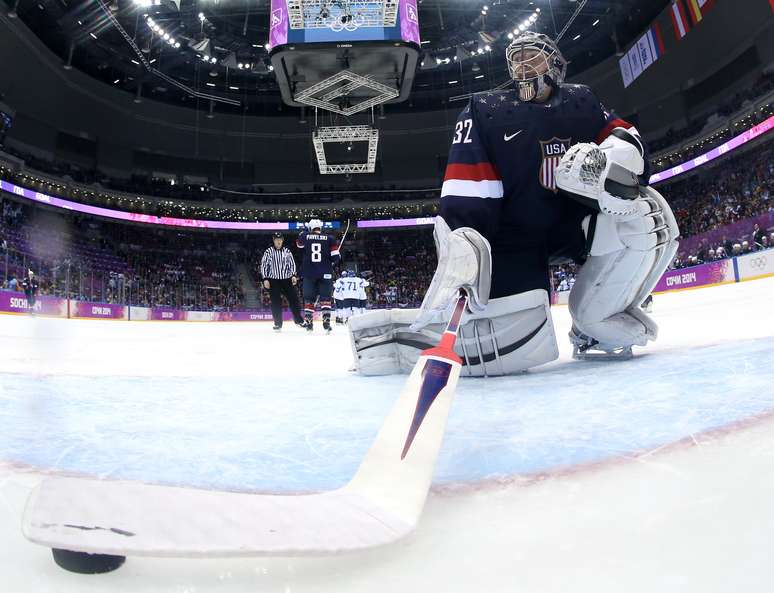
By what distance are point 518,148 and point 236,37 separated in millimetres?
17227

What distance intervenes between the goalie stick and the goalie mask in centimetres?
161

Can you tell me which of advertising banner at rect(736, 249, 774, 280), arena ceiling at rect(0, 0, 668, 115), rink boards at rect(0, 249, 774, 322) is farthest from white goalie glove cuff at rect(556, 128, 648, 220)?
arena ceiling at rect(0, 0, 668, 115)

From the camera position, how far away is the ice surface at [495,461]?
535mm

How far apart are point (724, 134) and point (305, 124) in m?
15.9

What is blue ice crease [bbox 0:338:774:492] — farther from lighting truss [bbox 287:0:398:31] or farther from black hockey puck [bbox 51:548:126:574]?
lighting truss [bbox 287:0:398:31]

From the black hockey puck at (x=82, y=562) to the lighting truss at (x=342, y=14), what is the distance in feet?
32.0

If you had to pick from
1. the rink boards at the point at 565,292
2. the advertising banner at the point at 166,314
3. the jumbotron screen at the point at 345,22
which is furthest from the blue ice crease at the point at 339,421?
the advertising banner at the point at 166,314

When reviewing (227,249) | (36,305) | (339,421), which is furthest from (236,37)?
(339,421)

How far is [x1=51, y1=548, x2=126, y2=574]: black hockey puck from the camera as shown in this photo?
1.76 ft

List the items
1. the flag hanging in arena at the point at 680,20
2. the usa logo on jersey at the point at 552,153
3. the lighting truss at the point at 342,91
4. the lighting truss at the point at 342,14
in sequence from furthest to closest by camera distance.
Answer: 1. the flag hanging in arena at the point at 680,20
2. the lighting truss at the point at 342,91
3. the lighting truss at the point at 342,14
4. the usa logo on jersey at the point at 552,153

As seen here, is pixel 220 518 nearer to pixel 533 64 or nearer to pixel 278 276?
pixel 533 64

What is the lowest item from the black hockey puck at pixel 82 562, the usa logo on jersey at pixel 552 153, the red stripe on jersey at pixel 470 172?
the black hockey puck at pixel 82 562

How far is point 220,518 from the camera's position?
591mm

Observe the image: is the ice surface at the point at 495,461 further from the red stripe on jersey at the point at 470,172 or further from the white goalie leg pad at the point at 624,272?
the red stripe on jersey at the point at 470,172
